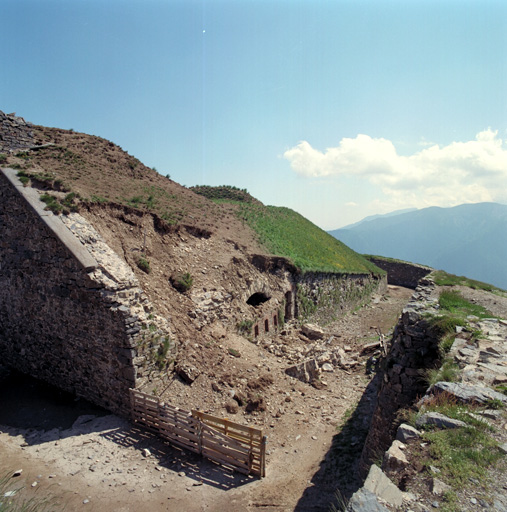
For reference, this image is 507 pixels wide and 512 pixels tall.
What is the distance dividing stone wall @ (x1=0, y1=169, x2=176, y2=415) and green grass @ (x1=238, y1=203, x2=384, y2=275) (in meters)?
11.0

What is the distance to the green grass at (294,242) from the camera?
829 inches

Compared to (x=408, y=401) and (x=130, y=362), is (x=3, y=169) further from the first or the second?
(x=408, y=401)

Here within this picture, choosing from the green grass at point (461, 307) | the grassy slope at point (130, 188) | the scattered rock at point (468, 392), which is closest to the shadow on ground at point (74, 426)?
the scattered rock at point (468, 392)

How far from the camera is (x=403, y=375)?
7.30 meters

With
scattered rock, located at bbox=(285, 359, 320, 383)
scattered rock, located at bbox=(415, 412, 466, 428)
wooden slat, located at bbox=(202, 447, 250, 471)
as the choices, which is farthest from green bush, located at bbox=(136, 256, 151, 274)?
scattered rock, located at bbox=(415, 412, 466, 428)

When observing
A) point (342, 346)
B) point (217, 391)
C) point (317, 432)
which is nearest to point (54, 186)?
point (217, 391)

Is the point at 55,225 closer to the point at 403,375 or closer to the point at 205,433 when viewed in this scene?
the point at 205,433

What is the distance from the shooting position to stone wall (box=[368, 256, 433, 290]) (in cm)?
4183

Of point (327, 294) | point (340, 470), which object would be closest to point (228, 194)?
point (327, 294)

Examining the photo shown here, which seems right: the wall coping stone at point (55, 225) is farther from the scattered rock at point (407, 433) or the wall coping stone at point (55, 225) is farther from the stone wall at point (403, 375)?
the scattered rock at point (407, 433)

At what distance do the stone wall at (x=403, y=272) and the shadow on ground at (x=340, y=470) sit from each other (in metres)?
35.7

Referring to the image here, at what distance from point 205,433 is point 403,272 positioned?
41440mm

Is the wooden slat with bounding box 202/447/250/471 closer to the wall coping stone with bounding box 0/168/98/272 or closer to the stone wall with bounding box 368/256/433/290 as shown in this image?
the wall coping stone with bounding box 0/168/98/272

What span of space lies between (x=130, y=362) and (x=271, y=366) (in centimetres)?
574
